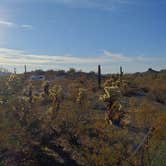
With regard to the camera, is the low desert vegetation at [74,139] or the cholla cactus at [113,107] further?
the cholla cactus at [113,107]

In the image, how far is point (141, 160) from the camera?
40.1 feet

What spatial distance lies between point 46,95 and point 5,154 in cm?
1726

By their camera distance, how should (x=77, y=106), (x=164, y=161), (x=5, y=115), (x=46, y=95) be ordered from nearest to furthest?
(x=164, y=161) < (x=5, y=115) < (x=77, y=106) < (x=46, y=95)

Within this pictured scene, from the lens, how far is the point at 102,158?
12711mm

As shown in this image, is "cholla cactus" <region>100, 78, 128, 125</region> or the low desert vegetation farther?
"cholla cactus" <region>100, 78, 128, 125</region>

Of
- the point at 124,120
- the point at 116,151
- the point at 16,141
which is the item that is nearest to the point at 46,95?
the point at 124,120

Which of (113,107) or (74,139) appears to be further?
(113,107)

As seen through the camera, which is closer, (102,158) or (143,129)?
(102,158)

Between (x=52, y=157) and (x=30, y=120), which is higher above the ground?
(x=30, y=120)

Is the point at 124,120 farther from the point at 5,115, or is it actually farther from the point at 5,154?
the point at 5,154

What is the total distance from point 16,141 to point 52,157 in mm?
1340

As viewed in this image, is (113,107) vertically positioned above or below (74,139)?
above

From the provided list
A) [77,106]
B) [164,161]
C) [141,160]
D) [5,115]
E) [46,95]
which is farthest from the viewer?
[46,95]

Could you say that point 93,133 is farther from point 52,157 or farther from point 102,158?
point 102,158
